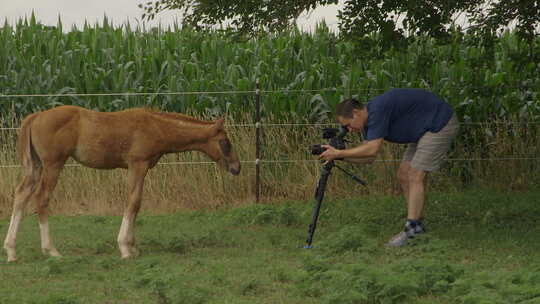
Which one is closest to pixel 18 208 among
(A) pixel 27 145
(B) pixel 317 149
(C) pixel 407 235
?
(A) pixel 27 145

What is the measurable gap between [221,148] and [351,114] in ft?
5.31

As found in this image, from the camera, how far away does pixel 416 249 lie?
33.0 feet

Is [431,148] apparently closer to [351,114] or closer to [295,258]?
[351,114]

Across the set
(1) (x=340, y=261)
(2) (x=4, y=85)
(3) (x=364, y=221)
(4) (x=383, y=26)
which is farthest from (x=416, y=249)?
(2) (x=4, y=85)

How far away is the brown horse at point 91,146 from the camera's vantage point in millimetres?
9812

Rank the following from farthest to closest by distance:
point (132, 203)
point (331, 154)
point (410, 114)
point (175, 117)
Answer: point (410, 114) < point (175, 117) < point (132, 203) < point (331, 154)

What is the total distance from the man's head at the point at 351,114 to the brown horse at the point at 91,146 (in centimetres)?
178

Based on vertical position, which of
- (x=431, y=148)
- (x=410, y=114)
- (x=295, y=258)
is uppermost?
(x=410, y=114)

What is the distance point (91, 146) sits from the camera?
996 cm

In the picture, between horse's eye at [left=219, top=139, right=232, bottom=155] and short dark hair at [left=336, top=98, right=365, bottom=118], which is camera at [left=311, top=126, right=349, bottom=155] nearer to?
short dark hair at [left=336, top=98, right=365, bottom=118]

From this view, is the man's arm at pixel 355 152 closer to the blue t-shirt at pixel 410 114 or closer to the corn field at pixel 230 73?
the blue t-shirt at pixel 410 114

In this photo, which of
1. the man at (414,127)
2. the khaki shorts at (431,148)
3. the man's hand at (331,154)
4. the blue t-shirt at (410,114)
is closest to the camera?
the man's hand at (331,154)

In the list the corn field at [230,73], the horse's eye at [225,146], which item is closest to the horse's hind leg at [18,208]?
the horse's eye at [225,146]

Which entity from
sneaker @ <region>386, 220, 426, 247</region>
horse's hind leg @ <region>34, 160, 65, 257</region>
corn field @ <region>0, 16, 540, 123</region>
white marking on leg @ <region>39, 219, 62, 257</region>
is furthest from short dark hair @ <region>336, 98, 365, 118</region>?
Answer: corn field @ <region>0, 16, 540, 123</region>
